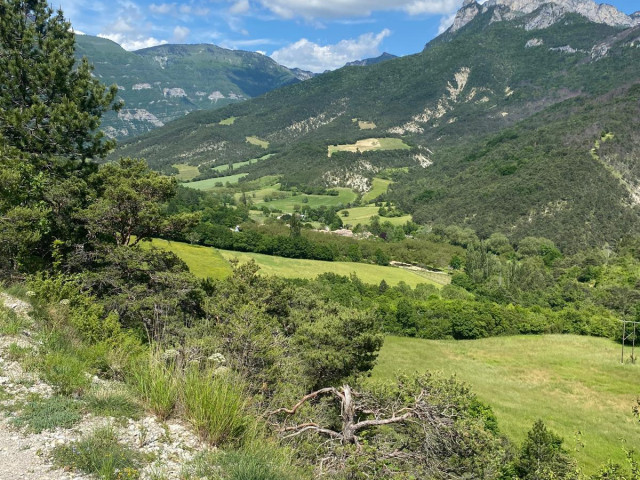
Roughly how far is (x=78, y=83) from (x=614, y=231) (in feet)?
491

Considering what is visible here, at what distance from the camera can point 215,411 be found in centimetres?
515

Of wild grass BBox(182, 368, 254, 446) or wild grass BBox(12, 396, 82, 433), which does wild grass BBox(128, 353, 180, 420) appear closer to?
wild grass BBox(182, 368, 254, 446)

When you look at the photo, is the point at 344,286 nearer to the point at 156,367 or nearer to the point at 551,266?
the point at 156,367

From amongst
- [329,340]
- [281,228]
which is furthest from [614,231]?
[329,340]

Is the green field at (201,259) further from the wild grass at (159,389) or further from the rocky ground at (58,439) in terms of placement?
the wild grass at (159,389)

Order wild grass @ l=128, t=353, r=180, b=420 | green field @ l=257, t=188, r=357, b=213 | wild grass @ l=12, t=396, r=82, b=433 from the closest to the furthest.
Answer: wild grass @ l=12, t=396, r=82, b=433 → wild grass @ l=128, t=353, r=180, b=420 → green field @ l=257, t=188, r=357, b=213

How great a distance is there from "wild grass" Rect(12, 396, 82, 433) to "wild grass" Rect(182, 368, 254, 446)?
4.65 ft

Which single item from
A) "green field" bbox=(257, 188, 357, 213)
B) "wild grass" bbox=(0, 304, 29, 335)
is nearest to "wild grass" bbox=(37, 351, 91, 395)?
"wild grass" bbox=(0, 304, 29, 335)

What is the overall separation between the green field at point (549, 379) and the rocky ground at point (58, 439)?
22.7m

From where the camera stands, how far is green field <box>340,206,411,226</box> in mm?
147875

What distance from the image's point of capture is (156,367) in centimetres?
581

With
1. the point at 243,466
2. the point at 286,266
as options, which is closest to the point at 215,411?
the point at 243,466

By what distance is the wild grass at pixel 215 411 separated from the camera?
16.9 feet

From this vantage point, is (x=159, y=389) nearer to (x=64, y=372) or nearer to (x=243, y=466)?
(x=64, y=372)
